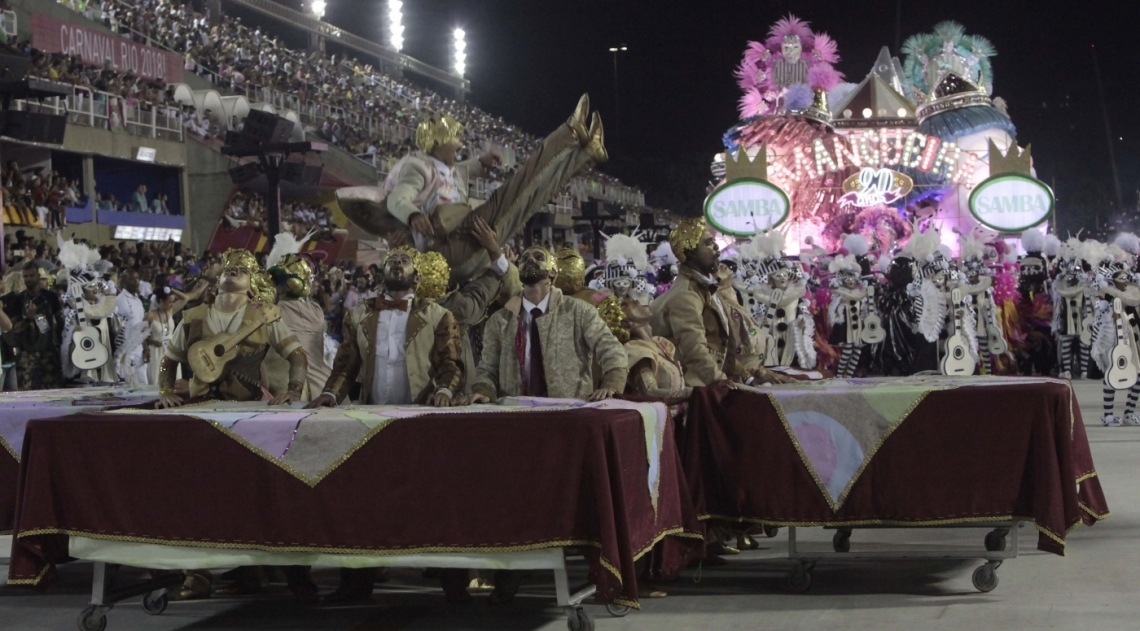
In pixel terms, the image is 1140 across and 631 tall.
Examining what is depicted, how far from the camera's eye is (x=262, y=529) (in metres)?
6.04

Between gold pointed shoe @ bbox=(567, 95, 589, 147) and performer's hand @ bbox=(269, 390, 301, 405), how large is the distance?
2.26 m

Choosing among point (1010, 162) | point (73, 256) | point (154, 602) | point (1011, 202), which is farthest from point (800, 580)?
point (1010, 162)

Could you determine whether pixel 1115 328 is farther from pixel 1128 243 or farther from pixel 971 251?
pixel 971 251

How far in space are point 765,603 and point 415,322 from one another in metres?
2.24

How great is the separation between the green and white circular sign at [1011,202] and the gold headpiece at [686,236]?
2282 cm

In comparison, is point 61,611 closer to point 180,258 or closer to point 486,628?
point 486,628

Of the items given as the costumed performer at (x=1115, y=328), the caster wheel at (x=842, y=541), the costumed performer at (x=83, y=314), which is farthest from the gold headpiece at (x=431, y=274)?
the costumed performer at (x=1115, y=328)

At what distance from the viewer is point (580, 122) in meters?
7.97

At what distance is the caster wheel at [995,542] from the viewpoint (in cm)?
748

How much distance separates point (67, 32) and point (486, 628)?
960 inches

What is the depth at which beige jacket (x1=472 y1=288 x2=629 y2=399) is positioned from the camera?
22.6ft

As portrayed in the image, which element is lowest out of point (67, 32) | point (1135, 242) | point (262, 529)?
point (262, 529)

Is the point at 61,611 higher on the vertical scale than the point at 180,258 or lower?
lower

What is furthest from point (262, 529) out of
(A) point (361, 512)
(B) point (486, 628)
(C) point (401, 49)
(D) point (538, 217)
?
(C) point (401, 49)
